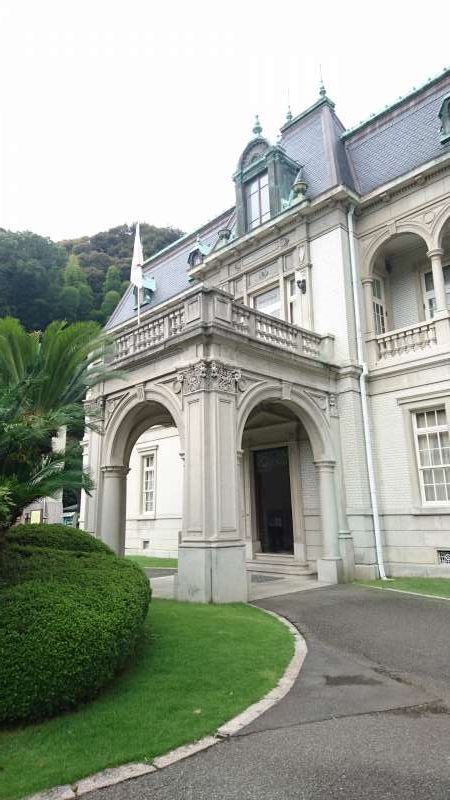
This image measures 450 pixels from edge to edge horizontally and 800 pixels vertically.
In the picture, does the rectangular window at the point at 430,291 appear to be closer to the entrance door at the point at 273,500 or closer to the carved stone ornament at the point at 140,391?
the entrance door at the point at 273,500

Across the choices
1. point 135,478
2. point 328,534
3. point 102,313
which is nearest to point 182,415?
point 328,534

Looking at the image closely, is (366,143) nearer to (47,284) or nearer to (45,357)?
(45,357)

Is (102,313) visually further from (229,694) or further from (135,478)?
(229,694)

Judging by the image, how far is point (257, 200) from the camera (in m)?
18.4

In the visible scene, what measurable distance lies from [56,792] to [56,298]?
4946 cm

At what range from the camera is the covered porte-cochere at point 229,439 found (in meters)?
10.4

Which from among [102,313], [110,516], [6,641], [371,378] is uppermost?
[102,313]

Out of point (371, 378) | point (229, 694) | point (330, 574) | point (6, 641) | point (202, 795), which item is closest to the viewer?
point (202, 795)

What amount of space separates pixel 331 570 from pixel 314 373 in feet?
17.0

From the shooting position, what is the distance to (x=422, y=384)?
13852mm

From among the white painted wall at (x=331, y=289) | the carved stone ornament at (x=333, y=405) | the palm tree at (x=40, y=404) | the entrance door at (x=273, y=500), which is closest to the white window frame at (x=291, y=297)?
the white painted wall at (x=331, y=289)

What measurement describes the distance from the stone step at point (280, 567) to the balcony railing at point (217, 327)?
606 centimetres

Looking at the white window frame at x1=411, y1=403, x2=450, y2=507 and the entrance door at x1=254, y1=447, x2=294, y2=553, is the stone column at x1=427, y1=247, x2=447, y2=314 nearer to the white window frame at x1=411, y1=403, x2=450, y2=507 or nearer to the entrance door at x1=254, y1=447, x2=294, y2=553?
the white window frame at x1=411, y1=403, x2=450, y2=507

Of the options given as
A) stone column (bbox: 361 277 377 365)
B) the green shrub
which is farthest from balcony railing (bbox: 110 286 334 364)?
the green shrub
